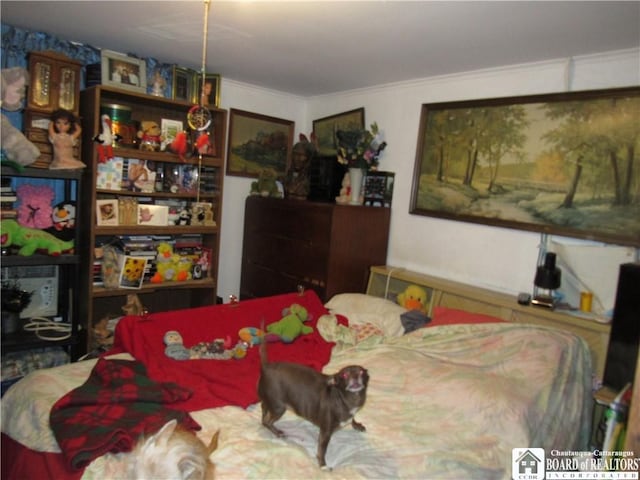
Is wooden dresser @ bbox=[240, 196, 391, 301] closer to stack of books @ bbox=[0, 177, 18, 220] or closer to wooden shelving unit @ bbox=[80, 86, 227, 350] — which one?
wooden shelving unit @ bbox=[80, 86, 227, 350]

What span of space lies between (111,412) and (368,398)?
1039 millimetres

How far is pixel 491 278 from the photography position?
9.24 ft

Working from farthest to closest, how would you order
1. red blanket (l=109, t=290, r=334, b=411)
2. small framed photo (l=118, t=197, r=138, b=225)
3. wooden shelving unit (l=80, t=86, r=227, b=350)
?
small framed photo (l=118, t=197, r=138, b=225), wooden shelving unit (l=80, t=86, r=227, b=350), red blanket (l=109, t=290, r=334, b=411)

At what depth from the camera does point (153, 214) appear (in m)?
3.15

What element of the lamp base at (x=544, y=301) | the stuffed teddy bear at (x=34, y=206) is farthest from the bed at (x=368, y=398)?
the stuffed teddy bear at (x=34, y=206)

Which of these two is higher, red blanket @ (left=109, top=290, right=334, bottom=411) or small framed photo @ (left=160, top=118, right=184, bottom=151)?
small framed photo @ (left=160, top=118, right=184, bottom=151)

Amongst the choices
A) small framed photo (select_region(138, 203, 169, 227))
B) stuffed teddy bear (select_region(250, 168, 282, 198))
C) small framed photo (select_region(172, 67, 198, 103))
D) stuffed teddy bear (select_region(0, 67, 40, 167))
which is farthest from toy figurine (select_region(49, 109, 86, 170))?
stuffed teddy bear (select_region(250, 168, 282, 198))

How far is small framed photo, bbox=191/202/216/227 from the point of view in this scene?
11.0 ft

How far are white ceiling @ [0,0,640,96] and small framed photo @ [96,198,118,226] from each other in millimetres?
1049

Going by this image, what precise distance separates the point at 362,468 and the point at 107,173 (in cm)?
248

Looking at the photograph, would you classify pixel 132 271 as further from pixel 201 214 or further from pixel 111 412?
pixel 111 412

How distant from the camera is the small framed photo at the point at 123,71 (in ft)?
9.58

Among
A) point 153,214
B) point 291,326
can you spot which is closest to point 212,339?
point 291,326

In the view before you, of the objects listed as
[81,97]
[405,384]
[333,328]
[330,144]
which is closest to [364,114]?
[330,144]
